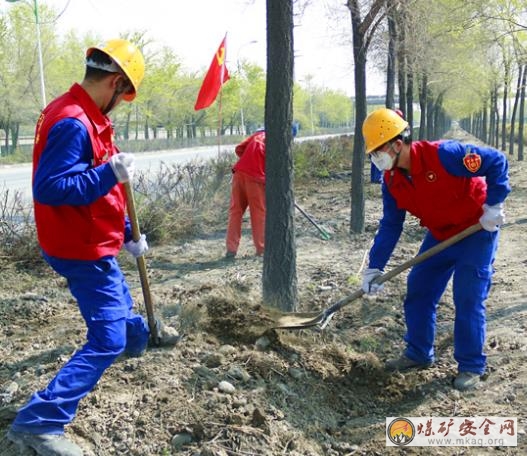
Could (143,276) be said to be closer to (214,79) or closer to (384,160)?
(384,160)

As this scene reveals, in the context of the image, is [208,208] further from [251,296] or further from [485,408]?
[485,408]

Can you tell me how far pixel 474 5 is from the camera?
11625mm

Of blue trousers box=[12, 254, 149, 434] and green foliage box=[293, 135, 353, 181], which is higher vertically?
green foliage box=[293, 135, 353, 181]

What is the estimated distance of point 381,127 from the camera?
3.46 meters

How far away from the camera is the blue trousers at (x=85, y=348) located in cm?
248

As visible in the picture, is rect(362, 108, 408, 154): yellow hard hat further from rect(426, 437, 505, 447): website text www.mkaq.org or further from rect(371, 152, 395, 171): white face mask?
rect(426, 437, 505, 447): website text www.mkaq.org

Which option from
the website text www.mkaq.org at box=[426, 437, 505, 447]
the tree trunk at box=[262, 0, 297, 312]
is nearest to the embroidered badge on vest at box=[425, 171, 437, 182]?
the tree trunk at box=[262, 0, 297, 312]

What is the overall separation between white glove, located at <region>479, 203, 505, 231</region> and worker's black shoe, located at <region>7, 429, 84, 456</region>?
251 centimetres

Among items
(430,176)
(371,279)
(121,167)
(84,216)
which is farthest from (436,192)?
(84,216)

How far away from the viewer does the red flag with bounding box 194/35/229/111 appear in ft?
29.3

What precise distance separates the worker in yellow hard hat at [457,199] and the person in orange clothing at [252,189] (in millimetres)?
3019

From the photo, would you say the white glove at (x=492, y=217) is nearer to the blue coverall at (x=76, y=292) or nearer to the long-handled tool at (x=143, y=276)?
the long-handled tool at (x=143, y=276)

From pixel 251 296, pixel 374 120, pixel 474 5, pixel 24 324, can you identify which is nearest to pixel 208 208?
pixel 251 296

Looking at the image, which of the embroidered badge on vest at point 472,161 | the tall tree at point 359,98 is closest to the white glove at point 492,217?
the embroidered badge on vest at point 472,161
